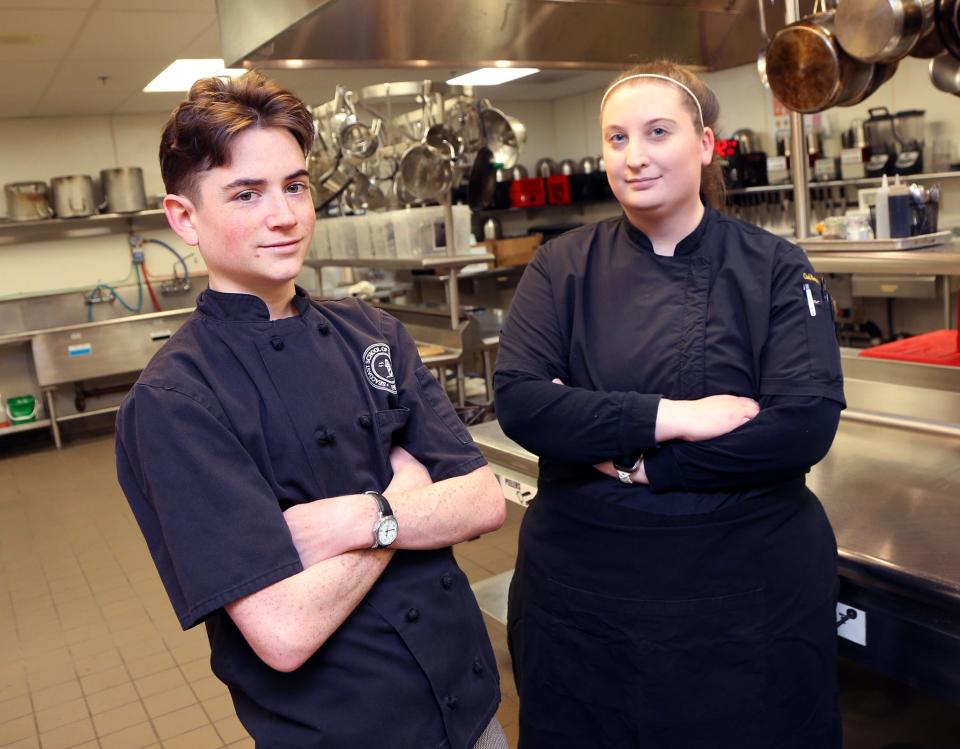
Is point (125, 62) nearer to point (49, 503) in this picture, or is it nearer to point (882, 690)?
point (49, 503)

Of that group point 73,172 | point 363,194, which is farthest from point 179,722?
point 73,172

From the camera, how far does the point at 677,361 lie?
1.58m

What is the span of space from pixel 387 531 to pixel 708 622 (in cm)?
68

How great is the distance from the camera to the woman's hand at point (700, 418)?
1507 mm

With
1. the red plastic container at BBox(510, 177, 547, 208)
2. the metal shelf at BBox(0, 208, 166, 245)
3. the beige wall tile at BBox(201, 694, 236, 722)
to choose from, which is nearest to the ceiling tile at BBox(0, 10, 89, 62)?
the metal shelf at BBox(0, 208, 166, 245)

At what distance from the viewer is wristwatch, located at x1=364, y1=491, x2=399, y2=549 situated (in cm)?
113

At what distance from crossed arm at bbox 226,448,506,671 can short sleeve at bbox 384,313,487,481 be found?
4 centimetres

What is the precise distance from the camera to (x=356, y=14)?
7.47ft

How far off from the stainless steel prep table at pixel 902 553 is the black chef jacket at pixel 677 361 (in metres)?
0.25

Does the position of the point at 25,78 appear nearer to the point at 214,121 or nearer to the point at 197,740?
Answer: the point at 197,740

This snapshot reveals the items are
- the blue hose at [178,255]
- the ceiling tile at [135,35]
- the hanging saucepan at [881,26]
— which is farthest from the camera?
the blue hose at [178,255]

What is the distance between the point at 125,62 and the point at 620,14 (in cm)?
427

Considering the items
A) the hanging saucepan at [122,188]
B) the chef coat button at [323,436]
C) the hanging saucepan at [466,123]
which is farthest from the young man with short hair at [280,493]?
the hanging saucepan at [122,188]

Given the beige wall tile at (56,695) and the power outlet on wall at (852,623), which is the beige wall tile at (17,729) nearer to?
the beige wall tile at (56,695)
